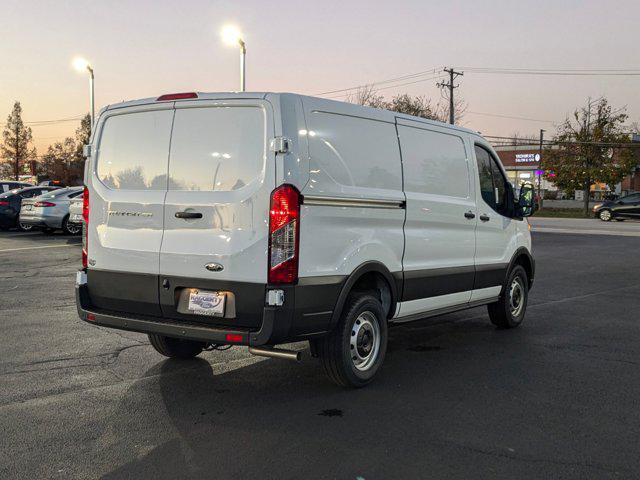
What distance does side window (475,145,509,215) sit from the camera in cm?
714

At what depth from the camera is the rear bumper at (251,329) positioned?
14.9 ft

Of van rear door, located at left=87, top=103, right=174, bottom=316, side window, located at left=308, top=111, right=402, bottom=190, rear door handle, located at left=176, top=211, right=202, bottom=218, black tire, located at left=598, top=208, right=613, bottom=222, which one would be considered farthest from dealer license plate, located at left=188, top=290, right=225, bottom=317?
black tire, located at left=598, top=208, right=613, bottom=222

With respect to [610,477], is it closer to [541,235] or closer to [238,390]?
[238,390]

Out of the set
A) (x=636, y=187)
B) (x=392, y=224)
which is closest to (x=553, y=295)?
(x=392, y=224)

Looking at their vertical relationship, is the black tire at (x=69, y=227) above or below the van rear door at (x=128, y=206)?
below

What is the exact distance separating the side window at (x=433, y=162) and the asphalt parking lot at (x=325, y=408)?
162 cm

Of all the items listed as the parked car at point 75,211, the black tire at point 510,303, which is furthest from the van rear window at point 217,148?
the parked car at point 75,211

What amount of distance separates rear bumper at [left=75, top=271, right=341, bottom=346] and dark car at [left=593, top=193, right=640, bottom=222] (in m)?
37.1

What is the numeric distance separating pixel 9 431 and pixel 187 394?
1284 millimetres

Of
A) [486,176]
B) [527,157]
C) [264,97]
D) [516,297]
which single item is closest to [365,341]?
[264,97]

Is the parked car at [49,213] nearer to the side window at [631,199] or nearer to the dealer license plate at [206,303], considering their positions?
the dealer license plate at [206,303]

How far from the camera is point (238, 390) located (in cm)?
523

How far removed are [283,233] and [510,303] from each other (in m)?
4.19

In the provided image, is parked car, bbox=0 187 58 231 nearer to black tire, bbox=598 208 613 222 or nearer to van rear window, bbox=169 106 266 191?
van rear window, bbox=169 106 266 191
